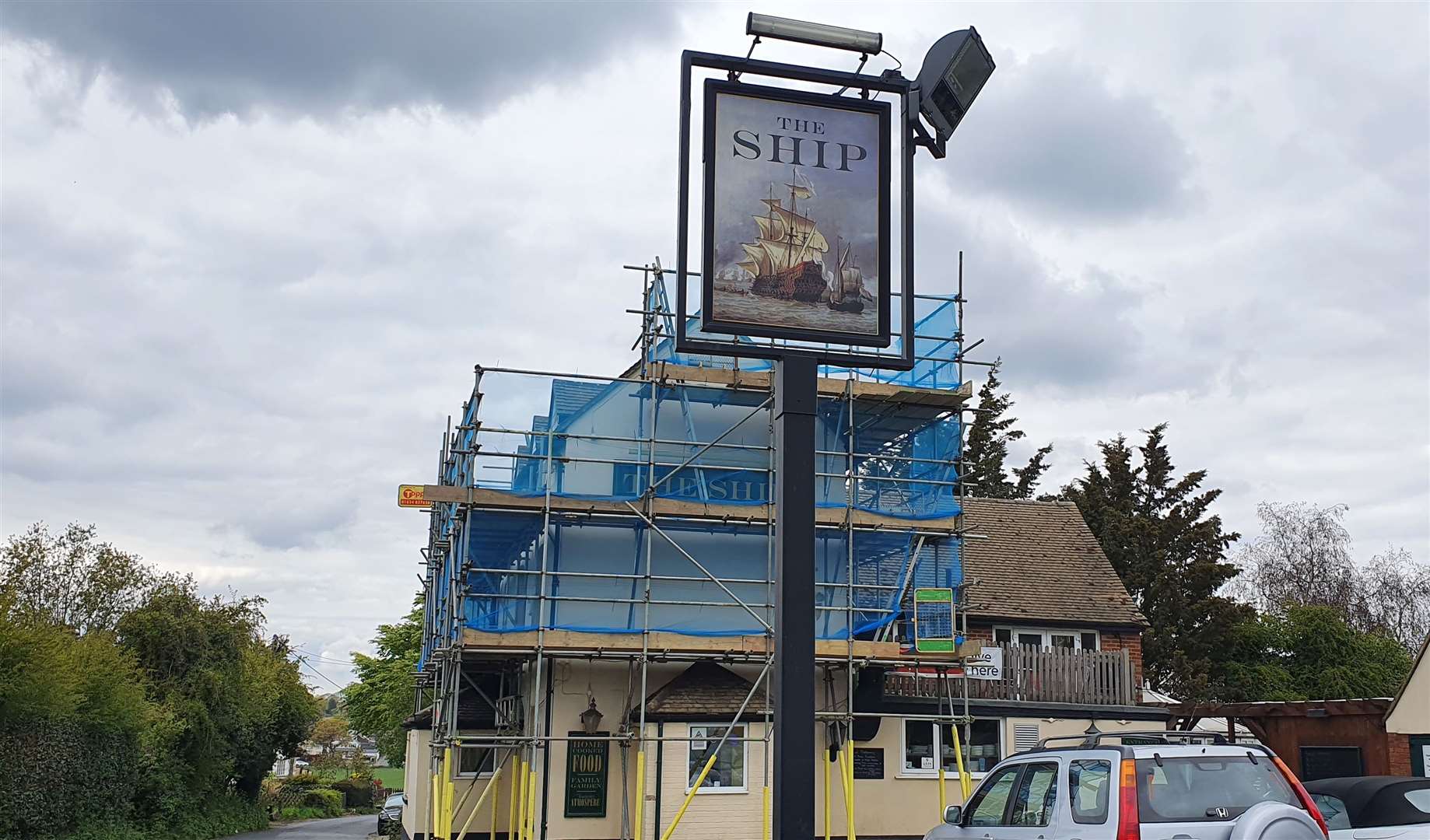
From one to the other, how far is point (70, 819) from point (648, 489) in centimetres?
1338

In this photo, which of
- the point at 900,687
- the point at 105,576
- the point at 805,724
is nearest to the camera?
the point at 805,724

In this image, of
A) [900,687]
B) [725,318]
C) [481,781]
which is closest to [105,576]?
[481,781]

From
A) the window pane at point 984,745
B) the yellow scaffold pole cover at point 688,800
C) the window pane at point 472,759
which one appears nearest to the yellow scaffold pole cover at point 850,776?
the yellow scaffold pole cover at point 688,800

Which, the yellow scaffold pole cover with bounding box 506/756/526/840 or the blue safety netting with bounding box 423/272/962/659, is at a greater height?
the blue safety netting with bounding box 423/272/962/659

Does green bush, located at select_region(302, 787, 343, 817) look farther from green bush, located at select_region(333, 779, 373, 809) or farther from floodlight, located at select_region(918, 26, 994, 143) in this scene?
floodlight, located at select_region(918, 26, 994, 143)

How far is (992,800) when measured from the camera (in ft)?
36.7

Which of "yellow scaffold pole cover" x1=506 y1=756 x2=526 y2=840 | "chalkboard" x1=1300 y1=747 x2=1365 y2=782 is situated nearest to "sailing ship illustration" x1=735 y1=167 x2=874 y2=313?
"yellow scaffold pole cover" x1=506 y1=756 x2=526 y2=840

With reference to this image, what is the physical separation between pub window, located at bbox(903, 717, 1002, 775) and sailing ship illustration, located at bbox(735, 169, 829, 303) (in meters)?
15.6

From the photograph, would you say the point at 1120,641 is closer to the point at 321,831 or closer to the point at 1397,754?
the point at 1397,754

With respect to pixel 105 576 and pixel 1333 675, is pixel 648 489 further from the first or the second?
pixel 1333 675

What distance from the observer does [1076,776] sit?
32.4ft

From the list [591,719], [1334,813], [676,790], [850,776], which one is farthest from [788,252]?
[850,776]

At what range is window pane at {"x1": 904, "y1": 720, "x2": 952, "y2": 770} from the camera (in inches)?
949

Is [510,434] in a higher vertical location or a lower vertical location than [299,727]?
higher
